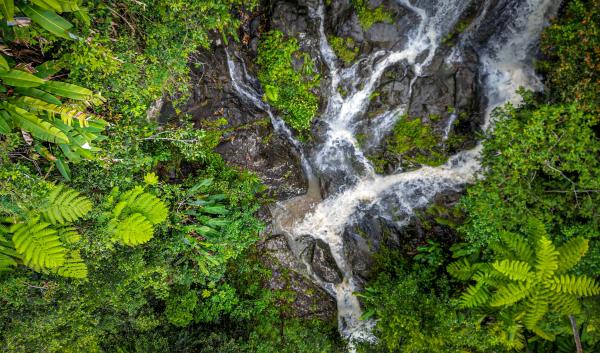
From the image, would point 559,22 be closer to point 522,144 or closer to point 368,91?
point 522,144

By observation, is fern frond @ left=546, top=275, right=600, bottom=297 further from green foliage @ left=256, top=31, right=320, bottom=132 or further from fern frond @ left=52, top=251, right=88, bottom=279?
fern frond @ left=52, top=251, right=88, bottom=279

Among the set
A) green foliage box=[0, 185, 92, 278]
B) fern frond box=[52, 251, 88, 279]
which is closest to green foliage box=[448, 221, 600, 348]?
fern frond box=[52, 251, 88, 279]

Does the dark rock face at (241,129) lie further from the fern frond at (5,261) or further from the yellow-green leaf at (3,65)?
the fern frond at (5,261)

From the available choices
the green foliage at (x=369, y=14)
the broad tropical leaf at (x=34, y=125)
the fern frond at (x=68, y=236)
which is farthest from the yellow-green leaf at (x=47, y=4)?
the green foliage at (x=369, y=14)

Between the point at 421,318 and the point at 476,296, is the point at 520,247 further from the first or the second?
the point at 421,318

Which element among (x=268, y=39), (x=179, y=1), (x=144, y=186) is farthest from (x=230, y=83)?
(x=144, y=186)
